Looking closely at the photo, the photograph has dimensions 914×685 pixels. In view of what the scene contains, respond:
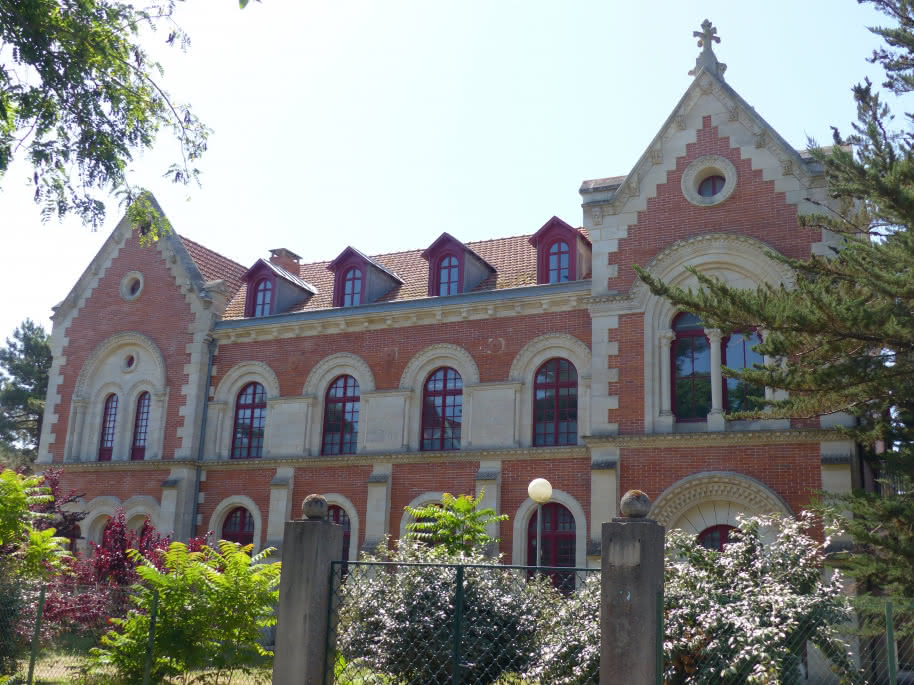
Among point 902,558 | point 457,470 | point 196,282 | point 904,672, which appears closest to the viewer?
point 902,558

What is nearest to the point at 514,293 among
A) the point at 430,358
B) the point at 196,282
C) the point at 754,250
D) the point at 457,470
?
the point at 430,358

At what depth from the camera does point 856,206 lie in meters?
19.0

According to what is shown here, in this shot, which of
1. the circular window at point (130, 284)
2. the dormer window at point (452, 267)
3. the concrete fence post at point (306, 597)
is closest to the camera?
the concrete fence post at point (306, 597)

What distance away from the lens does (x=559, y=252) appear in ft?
74.6

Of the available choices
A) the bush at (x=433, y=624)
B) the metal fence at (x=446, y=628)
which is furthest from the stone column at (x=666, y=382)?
the bush at (x=433, y=624)

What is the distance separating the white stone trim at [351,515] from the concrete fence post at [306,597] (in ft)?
43.7

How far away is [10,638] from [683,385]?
12960 mm

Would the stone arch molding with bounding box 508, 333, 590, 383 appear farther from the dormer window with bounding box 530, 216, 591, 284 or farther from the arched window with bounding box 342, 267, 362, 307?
the arched window with bounding box 342, 267, 362, 307

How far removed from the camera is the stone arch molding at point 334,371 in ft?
78.2

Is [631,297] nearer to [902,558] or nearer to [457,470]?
[457,470]

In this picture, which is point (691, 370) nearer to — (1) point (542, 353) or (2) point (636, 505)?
(1) point (542, 353)

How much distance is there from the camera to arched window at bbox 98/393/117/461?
1067 inches

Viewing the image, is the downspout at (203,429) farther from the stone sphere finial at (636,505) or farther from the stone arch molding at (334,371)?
the stone sphere finial at (636,505)

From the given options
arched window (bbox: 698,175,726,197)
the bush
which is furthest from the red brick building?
the bush
